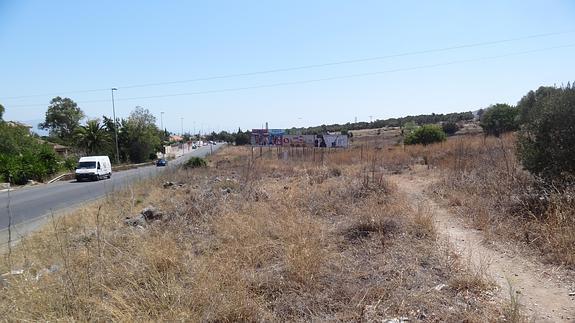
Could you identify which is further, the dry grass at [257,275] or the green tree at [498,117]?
the green tree at [498,117]

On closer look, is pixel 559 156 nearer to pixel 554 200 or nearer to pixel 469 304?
pixel 554 200

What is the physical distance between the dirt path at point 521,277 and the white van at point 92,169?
34.2m

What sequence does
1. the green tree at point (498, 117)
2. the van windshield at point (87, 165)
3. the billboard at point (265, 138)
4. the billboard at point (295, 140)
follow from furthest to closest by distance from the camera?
the billboard at point (265, 138), the van windshield at point (87, 165), the billboard at point (295, 140), the green tree at point (498, 117)

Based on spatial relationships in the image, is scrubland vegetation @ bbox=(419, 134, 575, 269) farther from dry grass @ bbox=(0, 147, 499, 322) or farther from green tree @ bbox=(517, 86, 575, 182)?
dry grass @ bbox=(0, 147, 499, 322)

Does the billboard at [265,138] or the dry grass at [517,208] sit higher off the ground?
the billboard at [265,138]

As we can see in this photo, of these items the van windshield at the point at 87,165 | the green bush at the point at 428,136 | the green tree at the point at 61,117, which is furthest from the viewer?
the green tree at the point at 61,117

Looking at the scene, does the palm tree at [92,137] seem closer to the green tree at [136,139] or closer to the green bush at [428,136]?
the green tree at [136,139]

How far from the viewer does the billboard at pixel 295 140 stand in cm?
3480

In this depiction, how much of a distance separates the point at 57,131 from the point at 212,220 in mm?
110646

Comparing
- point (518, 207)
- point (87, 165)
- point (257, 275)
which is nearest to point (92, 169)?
point (87, 165)

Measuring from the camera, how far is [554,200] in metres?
6.54

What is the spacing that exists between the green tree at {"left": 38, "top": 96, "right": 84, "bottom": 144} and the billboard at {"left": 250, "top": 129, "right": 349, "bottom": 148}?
81.1 meters

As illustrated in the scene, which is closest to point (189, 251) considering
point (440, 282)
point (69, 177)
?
point (440, 282)

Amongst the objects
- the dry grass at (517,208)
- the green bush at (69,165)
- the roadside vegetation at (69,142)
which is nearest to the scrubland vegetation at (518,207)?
the dry grass at (517,208)
